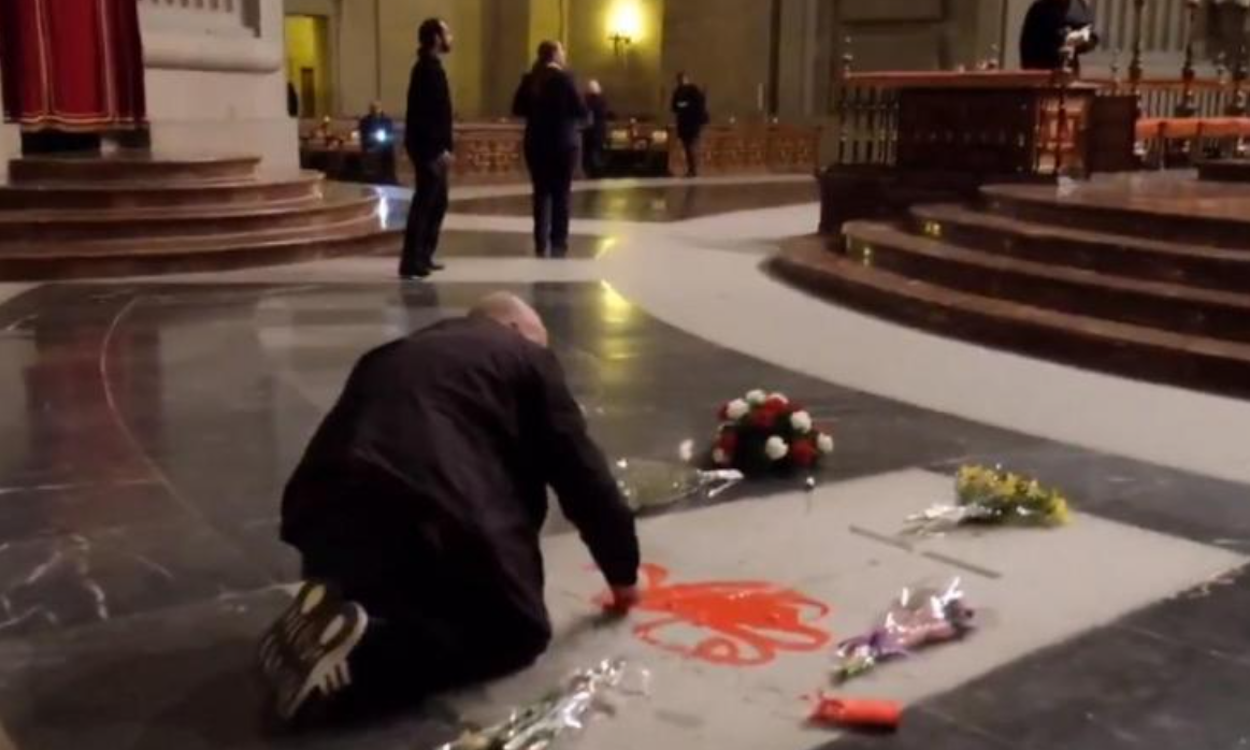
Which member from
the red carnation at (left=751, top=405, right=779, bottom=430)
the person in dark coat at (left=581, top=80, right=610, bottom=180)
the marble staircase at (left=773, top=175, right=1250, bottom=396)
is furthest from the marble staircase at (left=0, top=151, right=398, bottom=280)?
the person in dark coat at (left=581, top=80, right=610, bottom=180)

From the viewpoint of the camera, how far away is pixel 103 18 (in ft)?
38.4

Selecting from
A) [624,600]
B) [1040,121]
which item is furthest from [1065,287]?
[624,600]

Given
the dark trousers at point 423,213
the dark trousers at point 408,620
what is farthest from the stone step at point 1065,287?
the dark trousers at point 408,620

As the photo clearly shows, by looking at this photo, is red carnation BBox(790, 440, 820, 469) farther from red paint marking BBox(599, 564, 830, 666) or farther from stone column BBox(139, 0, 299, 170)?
stone column BBox(139, 0, 299, 170)

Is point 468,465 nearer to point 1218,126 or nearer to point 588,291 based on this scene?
point 588,291

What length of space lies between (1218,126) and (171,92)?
369 inches

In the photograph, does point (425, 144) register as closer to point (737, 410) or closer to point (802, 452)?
point (737, 410)

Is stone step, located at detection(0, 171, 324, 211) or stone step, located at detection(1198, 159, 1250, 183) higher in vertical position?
stone step, located at detection(1198, 159, 1250, 183)

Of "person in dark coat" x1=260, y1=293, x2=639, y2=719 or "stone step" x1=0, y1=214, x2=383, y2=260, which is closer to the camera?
"person in dark coat" x1=260, y1=293, x2=639, y2=719

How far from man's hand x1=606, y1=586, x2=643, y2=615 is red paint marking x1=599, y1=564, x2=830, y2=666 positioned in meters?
0.04

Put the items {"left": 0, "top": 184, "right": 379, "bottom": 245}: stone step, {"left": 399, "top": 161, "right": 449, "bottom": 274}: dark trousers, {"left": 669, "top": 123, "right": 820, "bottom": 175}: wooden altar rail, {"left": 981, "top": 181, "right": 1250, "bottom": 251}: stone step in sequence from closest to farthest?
{"left": 981, "top": 181, "right": 1250, "bottom": 251}: stone step, {"left": 399, "top": 161, "right": 449, "bottom": 274}: dark trousers, {"left": 0, "top": 184, "right": 379, "bottom": 245}: stone step, {"left": 669, "top": 123, "right": 820, "bottom": 175}: wooden altar rail

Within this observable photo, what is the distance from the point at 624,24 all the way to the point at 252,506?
946 inches

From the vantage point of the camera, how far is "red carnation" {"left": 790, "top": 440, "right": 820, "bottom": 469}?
4.89 metres

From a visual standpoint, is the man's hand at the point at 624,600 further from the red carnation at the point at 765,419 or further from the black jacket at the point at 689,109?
the black jacket at the point at 689,109
